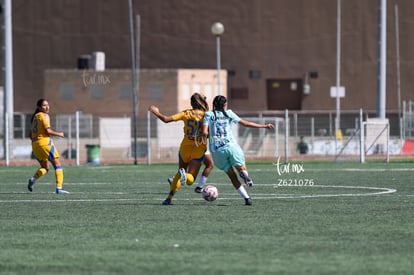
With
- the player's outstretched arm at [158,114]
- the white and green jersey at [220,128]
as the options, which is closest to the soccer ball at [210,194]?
the white and green jersey at [220,128]

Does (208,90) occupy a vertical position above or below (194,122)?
above

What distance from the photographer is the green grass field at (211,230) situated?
38.1 feet

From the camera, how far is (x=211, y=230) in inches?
584

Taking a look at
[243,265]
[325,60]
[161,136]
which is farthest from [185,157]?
[325,60]

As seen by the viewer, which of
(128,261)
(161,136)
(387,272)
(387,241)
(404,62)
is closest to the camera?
(387,272)

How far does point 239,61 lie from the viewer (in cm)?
6378

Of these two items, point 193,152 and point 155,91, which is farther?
point 155,91

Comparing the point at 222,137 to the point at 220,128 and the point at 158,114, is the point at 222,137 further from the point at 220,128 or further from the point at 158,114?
the point at 158,114

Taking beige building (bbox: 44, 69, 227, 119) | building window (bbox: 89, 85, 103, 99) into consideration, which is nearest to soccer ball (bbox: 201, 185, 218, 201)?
beige building (bbox: 44, 69, 227, 119)

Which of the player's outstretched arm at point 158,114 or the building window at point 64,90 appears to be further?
Result: the building window at point 64,90

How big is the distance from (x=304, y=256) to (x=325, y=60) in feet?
169

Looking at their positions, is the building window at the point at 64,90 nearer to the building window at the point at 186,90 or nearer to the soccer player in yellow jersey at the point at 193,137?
the building window at the point at 186,90

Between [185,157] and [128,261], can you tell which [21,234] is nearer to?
[128,261]

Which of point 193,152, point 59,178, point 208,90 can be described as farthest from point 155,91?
point 193,152
